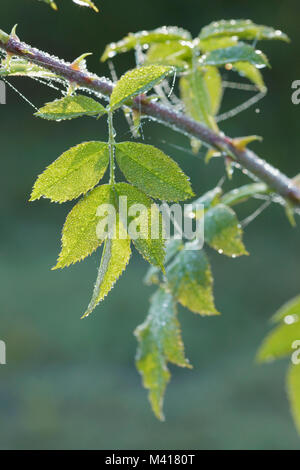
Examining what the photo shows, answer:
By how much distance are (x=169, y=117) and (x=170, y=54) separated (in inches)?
10.9

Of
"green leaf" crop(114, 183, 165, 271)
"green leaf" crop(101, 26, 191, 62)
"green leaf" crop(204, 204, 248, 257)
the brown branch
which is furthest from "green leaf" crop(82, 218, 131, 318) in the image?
"green leaf" crop(101, 26, 191, 62)

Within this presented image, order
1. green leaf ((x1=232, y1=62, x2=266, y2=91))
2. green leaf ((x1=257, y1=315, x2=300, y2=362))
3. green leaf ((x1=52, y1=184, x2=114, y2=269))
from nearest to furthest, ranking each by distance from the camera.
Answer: green leaf ((x1=257, y1=315, x2=300, y2=362)) → green leaf ((x1=52, y1=184, x2=114, y2=269)) → green leaf ((x1=232, y1=62, x2=266, y2=91))

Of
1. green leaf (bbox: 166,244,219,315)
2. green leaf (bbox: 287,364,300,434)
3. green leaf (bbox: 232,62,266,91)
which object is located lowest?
green leaf (bbox: 287,364,300,434)

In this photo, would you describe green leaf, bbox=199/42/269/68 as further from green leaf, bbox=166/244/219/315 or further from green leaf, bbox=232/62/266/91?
green leaf, bbox=166/244/219/315

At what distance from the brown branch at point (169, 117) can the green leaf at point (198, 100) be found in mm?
68

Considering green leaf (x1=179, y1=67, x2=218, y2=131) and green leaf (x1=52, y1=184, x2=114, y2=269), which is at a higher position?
green leaf (x1=179, y1=67, x2=218, y2=131)

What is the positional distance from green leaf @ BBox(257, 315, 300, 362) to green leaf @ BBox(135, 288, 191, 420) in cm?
34

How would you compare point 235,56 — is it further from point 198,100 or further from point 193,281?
point 193,281

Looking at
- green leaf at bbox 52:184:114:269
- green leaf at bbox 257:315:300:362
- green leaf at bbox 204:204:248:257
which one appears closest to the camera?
green leaf at bbox 257:315:300:362

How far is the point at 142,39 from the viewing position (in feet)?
2.32

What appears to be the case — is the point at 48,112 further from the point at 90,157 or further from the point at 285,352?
the point at 285,352

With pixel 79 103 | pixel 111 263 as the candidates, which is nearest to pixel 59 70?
pixel 79 103

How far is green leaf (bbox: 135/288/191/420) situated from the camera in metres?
0.68

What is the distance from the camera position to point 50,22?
4.55 m
